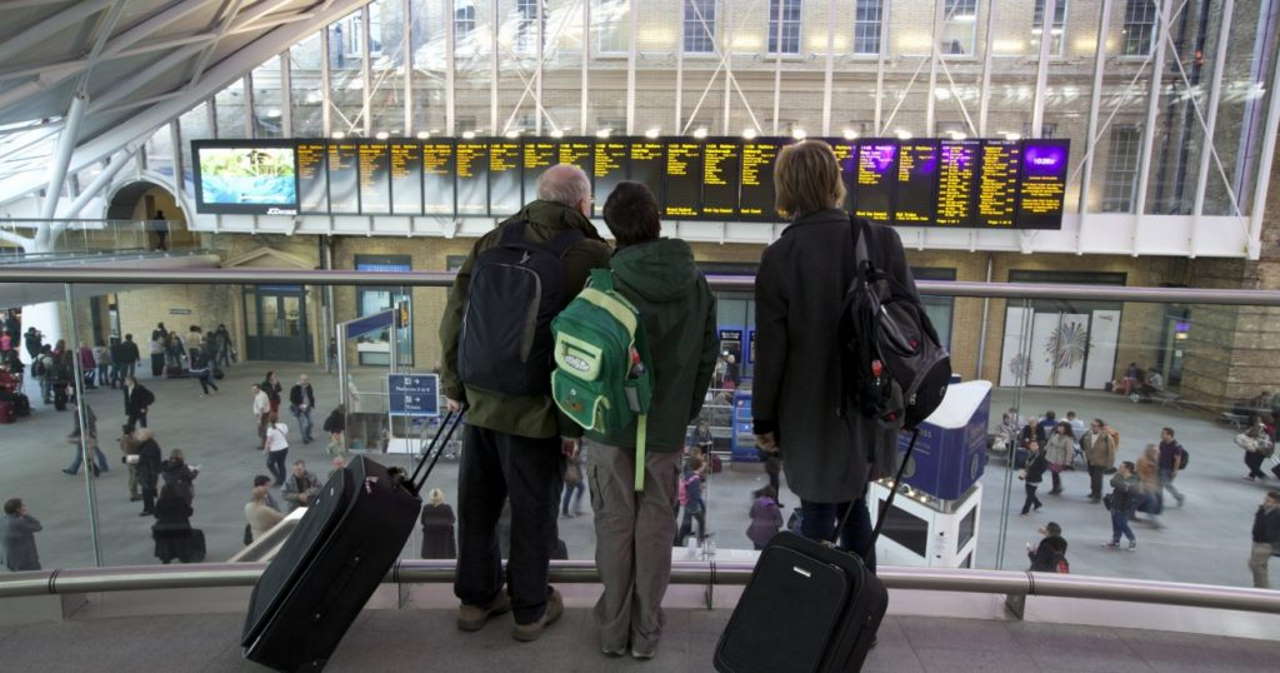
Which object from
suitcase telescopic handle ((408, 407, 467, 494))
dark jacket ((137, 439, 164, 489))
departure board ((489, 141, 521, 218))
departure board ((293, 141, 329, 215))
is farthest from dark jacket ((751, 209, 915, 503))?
departure board ((293, 141, 329, 215))

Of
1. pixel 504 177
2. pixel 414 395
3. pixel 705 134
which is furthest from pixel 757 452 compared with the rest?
pixel 504 177

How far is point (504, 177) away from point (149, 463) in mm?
12893

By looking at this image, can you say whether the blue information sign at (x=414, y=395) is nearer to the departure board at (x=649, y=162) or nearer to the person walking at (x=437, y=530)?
the person walking at (x=437, y=530)

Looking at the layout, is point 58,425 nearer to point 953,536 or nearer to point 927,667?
point 927,667

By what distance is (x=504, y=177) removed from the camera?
A: 15047mm

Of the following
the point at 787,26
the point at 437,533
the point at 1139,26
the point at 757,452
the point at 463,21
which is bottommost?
the point at 437,533

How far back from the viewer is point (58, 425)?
265 centimetres

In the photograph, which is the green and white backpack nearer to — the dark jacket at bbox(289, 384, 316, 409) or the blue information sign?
the blue information sign

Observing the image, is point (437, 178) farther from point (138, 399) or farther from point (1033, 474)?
point (1033, 474)

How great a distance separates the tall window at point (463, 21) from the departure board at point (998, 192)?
11.4 metres

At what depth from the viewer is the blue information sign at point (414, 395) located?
108 inches

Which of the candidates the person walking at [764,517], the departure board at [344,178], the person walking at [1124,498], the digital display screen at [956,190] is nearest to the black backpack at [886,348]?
the person walking at [764,517]

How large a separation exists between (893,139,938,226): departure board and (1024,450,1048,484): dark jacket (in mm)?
11766

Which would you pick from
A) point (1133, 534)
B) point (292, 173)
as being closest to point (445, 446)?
point (1133, 534)
